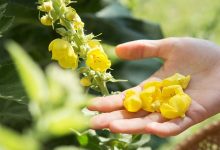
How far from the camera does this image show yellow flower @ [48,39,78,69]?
0.78 m

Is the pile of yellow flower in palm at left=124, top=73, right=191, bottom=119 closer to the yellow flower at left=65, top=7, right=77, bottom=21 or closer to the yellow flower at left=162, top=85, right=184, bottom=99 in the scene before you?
the yellow flower at left=162, top=85, right=184, bottom=99

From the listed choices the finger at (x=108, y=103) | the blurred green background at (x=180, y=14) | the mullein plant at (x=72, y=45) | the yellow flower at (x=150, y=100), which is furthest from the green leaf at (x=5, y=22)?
the blurred green background at (x=180, y=14)

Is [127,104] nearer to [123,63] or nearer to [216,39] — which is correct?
[123,63]

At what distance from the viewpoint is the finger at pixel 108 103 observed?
89 cm

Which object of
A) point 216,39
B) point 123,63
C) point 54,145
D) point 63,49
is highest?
point 63,49

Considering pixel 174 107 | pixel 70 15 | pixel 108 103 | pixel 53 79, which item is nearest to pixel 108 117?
pixel 108 103

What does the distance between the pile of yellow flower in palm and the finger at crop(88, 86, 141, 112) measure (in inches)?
0.6

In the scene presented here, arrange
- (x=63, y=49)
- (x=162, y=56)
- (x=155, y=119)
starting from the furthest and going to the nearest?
(x=162, y=56)
(x=155, y=119)
(x=63, y=49)

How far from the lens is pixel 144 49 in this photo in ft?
3.98

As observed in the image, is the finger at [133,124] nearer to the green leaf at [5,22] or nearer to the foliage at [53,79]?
the foliage at [53,79]

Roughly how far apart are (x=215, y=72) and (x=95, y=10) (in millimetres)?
495

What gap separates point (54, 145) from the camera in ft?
4.26

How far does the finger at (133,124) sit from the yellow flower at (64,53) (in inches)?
5.9

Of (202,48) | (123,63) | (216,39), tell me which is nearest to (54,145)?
(123,63)
